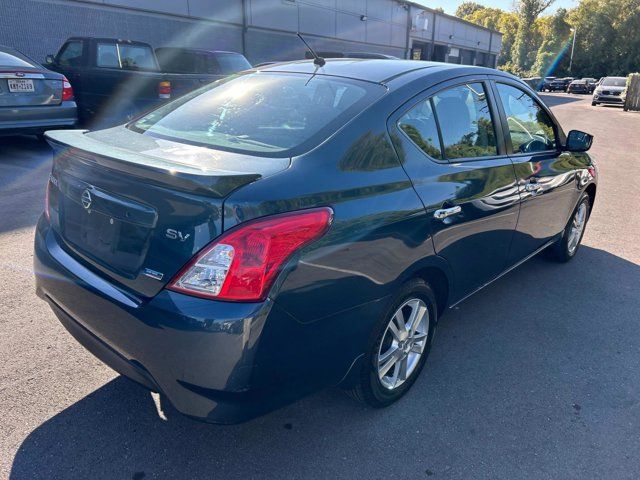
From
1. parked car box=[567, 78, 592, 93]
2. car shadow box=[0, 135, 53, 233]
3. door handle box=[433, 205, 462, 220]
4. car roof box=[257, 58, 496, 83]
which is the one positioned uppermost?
car roof box=[257, 58, 496, 83]

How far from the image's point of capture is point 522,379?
291 cm

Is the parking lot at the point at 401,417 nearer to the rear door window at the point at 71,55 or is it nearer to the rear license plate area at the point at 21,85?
the rear license plate area at the point at 21,85

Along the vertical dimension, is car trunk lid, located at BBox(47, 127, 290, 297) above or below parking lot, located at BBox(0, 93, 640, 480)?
above

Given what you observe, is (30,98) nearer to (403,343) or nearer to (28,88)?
(28,88)

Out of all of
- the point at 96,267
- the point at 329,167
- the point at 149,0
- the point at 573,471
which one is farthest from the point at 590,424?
the point at 149,0

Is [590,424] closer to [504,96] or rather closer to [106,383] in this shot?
[504,96]

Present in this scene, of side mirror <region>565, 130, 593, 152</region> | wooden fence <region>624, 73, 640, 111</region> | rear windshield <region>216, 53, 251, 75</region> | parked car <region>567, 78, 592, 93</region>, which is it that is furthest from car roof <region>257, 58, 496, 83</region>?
parked car <region>567, 78, 592, 93</region>

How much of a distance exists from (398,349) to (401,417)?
343 millimetres

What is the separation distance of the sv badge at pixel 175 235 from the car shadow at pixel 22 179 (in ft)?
12.2

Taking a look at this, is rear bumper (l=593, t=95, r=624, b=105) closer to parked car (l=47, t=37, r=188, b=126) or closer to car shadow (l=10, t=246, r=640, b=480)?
parked car (l=47, t=37, r=188, b=126)

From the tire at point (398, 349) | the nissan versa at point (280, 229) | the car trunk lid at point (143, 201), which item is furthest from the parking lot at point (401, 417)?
the car trunk lid at point (143, 201)

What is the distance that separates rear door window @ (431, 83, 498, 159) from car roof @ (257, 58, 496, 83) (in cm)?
15

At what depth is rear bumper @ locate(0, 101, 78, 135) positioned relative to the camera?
6.98 m

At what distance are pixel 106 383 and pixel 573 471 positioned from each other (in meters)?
2.34
